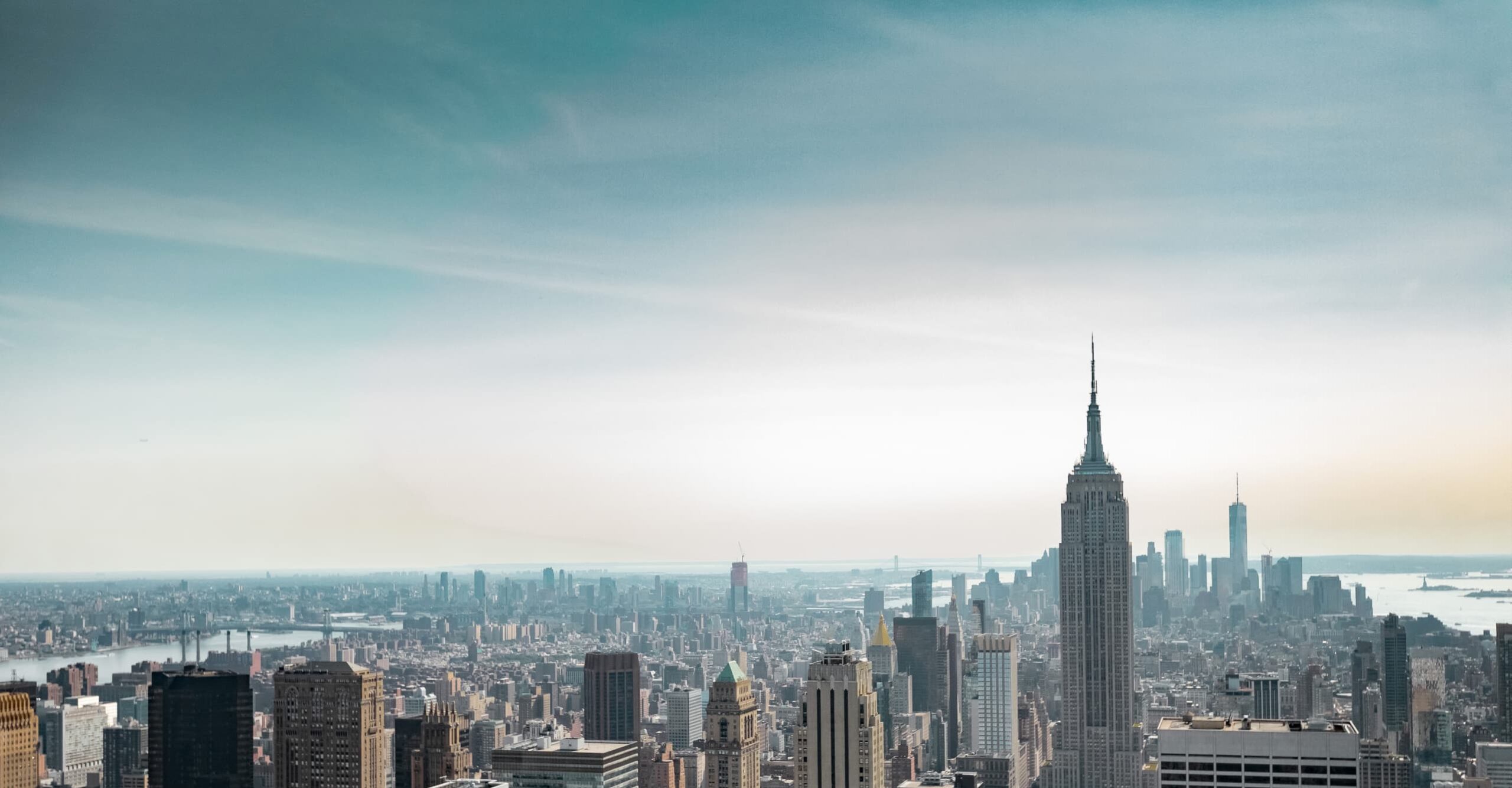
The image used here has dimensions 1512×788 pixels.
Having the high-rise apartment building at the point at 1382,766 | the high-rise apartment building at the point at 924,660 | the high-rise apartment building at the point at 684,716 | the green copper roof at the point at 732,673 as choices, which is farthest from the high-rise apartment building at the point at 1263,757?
the high-rise apartment building at the point at 924,660

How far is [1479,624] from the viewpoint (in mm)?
6508

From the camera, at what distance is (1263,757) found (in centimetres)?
560

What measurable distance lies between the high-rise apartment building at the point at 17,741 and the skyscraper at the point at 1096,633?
659cm

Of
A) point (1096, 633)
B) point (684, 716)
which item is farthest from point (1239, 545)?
point (1096, 633)

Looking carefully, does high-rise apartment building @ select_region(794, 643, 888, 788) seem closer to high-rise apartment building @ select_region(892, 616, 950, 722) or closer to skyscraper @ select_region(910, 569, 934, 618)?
skyscraper @ select_region(910, 569, 934, 618)

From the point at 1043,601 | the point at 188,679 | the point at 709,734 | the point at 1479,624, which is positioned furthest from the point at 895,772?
the point at 1043,601

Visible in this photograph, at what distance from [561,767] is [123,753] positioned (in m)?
2.35

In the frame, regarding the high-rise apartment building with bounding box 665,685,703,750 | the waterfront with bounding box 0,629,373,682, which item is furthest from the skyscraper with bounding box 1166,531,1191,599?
the waterfront with bounding box 0,629,373,682

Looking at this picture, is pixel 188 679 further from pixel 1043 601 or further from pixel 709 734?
pixel 1043 601

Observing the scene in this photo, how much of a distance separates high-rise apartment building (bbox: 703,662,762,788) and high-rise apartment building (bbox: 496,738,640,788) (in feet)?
2.55

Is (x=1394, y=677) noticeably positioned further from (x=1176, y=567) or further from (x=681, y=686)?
(x=681, y=686)

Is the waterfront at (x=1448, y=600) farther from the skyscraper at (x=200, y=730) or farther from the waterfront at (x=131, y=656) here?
the skyscraper at (x=200, y=730)

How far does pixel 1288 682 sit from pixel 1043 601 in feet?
20.7

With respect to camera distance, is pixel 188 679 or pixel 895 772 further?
pixel 895 772
